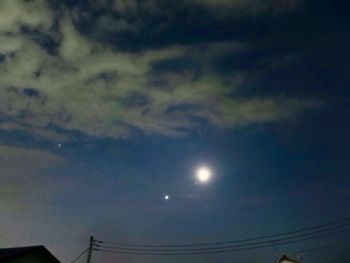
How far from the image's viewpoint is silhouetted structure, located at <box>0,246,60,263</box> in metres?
30.7

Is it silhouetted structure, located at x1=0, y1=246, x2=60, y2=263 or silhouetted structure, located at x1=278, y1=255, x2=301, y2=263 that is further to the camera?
silhouetted structure, located at x1=278, y1=255, x2=301, y2=263

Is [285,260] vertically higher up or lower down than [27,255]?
higher up

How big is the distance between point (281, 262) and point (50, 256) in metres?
23.5

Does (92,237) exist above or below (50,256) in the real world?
above

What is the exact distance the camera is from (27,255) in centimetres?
3234

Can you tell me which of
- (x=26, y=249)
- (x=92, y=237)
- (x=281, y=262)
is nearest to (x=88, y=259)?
(x=92, y=237)

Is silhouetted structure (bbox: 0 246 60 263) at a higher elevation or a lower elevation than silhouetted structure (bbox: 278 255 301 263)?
lower

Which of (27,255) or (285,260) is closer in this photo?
(27,255)

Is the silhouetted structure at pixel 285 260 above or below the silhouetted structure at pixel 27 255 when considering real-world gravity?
above

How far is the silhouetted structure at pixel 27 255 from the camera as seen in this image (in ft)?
101

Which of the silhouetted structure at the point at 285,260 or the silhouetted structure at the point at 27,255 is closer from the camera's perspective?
the silhouetted structure at the point at 27,255

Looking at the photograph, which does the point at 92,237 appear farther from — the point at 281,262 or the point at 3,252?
the point at 281,262

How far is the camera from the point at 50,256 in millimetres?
34438

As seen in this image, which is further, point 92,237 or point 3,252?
point 92,237
